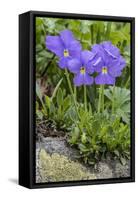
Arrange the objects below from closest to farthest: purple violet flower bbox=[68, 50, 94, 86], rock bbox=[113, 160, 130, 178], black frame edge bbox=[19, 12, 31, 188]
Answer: black frame edge bbox=[19, 12, 31, 188]
purple violet flower bbox=[68, 50, 94, 86]
rock bbox=[113, 160, 130, 178]

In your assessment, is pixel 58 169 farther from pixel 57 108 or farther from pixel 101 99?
pixel 101 99

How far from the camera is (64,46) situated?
3.58m

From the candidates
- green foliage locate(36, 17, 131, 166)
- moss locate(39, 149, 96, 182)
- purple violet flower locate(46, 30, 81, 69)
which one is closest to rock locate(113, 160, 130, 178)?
green foliage locate(36, 17, 131, 166)

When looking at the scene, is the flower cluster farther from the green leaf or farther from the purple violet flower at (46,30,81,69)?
the green leaf

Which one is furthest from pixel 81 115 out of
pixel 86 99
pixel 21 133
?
pixel 21 133

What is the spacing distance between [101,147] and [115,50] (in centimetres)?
50

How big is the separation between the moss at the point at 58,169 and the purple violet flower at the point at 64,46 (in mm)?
453

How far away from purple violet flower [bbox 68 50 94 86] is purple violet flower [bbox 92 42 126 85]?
30 millimetres

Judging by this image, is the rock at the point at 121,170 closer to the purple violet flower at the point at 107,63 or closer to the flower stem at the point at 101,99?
the flower stem at the point at 101,99

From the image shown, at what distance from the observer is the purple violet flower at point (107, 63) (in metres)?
3.65

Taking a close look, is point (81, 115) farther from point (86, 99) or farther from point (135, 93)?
point (135, 93)

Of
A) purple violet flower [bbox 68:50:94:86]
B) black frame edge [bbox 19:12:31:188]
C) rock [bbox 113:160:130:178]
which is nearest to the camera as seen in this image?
black frame edge [bbox 19:12:31:188]

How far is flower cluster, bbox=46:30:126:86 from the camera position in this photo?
3.57 metres

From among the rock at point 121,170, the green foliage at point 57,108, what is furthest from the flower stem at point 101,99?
the rock at point 121,170
